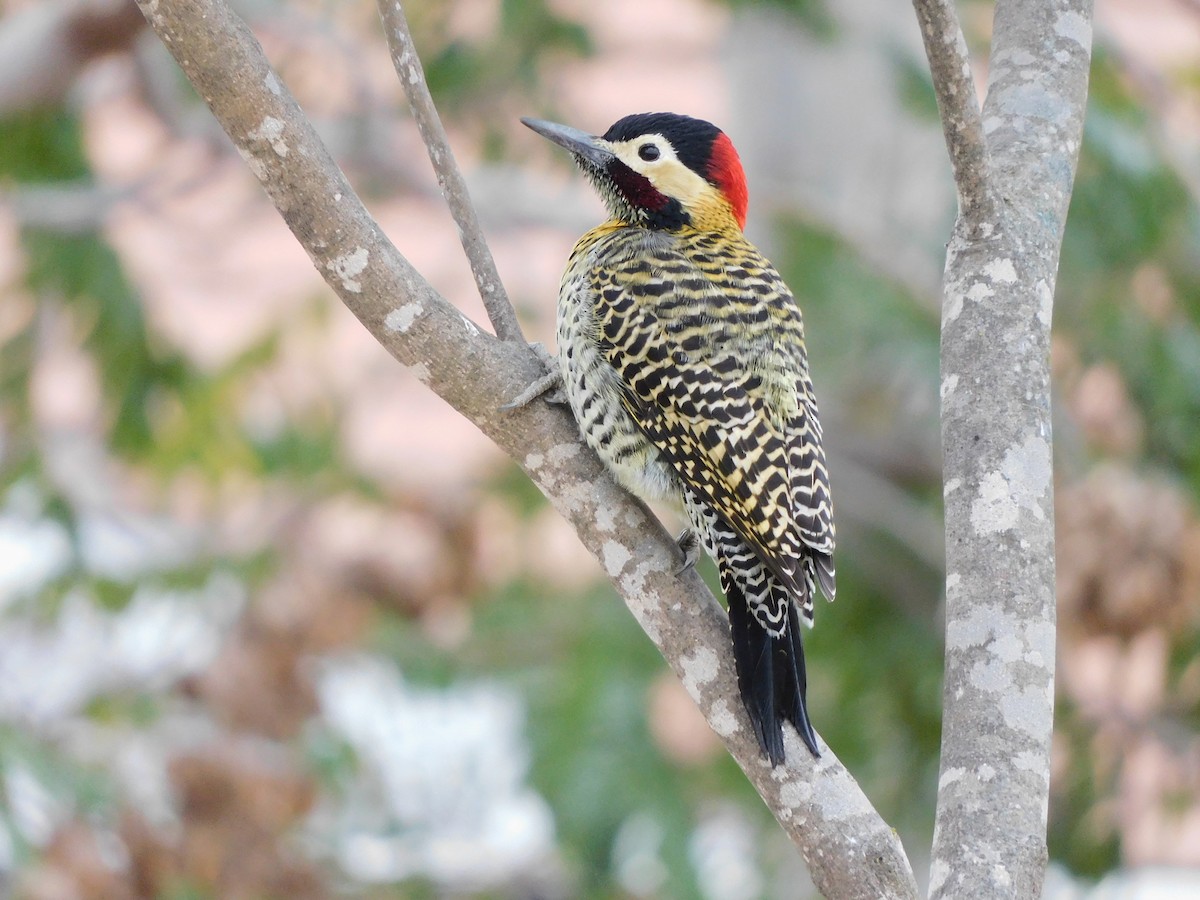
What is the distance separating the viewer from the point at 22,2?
6273 mm

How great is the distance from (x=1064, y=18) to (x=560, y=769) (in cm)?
281

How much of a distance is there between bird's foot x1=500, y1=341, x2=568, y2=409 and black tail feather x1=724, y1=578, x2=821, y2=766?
0.45m

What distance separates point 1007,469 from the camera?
6.68 feet

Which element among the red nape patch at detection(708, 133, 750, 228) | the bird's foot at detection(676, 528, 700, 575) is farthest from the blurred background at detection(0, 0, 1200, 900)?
the bird's foot at detection(676, 528, 700, 575)

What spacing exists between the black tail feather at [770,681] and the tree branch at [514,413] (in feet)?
0.07

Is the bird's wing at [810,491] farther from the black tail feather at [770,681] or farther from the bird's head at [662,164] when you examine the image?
the bird's head at [662,164]

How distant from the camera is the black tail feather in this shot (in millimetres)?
1972

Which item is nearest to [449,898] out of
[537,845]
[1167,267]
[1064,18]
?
[537,845]

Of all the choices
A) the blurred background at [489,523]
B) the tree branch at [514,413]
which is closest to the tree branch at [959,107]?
the tree branch at [514,413]

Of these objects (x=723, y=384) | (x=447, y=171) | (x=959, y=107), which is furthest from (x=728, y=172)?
(x=959, y=107)

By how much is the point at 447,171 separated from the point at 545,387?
370 mm

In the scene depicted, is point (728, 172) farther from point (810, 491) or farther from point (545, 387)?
point (545, 387)

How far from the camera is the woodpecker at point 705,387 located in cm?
237

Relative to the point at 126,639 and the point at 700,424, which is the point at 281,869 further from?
the point at 700,424
